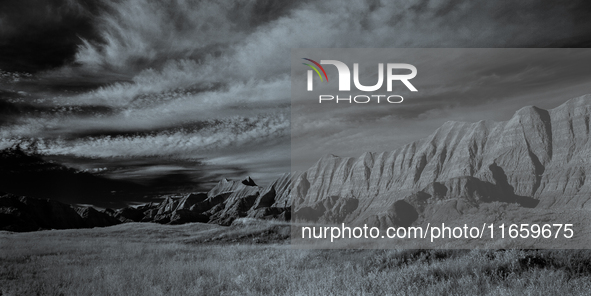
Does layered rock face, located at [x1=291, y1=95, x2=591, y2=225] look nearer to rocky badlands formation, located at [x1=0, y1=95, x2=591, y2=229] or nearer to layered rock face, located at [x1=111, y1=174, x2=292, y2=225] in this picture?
rocky badlands formation, located at [x1=0, y1=95, x2=591, y2=229]

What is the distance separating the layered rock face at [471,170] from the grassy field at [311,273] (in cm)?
7167

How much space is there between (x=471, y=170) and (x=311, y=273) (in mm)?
124535

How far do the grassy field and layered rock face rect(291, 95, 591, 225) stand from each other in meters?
71.7

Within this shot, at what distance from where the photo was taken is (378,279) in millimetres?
9273

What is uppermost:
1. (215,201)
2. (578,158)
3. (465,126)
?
(465,126)

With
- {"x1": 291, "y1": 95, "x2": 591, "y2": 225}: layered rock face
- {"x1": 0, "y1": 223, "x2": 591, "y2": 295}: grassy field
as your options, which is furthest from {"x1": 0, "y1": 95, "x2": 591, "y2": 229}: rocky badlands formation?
{"x1": 0, "y1": 223, "x2": 591, "y2": 295}: grassy field

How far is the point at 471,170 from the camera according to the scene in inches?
4759

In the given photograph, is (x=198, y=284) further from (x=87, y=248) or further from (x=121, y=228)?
(x=121, y=228)

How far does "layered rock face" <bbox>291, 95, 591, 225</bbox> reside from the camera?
10031 centimetres

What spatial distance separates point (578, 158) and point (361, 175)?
68.0 meters

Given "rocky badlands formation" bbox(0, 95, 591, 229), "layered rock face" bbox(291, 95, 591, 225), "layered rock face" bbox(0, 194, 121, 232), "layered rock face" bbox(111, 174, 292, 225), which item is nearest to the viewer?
"layered rock face" bbox(0, 194, 121, 232)

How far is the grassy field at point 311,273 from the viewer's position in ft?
27.9

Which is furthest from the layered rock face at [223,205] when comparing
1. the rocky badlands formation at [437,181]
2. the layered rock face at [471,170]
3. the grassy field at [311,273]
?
the grassy field at [311,273]

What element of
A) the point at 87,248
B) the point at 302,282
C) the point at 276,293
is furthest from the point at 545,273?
the point at 87,248
